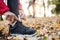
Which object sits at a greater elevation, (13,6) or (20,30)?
(13,6)

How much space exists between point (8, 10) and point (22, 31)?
9.0 inches

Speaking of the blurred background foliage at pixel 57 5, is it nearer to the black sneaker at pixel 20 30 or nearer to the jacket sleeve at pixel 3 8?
the black sneaker at pixel 20 30

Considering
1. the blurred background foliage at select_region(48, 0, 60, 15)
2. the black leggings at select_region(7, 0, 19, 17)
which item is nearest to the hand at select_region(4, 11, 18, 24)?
the black leggings at select_region(7, 0, 19, 17)

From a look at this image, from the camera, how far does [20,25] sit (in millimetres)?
1738

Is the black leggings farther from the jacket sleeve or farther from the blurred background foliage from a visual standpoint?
the blurred background foliage

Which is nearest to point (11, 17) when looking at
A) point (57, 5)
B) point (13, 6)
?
point (13, 6)

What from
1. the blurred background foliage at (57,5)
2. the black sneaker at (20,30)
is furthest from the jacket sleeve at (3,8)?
the blurred background foliage at (57,5)

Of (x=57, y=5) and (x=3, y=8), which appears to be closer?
(x=3, y=8)

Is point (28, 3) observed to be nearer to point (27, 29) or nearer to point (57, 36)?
point (27, 29)

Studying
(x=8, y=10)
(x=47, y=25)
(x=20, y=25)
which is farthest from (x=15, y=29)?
(x=47, y=25)

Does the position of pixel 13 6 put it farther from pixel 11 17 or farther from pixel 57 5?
pixel 57 5

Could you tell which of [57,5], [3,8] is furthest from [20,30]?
[57,5]

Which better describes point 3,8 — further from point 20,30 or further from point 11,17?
point 20,30

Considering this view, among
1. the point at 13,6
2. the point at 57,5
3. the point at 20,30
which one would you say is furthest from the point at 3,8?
the point at 57,5
